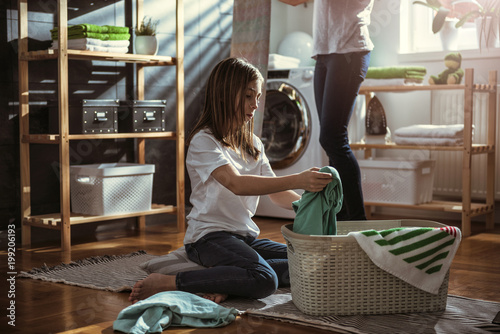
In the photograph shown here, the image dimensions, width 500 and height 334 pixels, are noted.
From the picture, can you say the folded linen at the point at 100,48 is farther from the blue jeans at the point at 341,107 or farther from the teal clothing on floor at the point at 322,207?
the teal clothing on floor at the point at 322,207

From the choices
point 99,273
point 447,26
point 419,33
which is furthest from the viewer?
point 419,33

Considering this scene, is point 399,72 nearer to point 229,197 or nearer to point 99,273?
point 229,197

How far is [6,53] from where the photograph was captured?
2.84 meters

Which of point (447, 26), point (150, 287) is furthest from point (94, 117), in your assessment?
point (447, 26)

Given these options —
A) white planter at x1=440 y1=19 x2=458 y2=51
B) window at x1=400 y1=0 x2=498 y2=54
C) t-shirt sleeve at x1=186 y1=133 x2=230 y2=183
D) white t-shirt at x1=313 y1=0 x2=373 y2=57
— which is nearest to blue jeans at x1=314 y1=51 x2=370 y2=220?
white t-shirt at x1=313 y1=0 x2=373 y2=57

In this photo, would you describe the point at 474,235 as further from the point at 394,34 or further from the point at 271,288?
the point at 271,288

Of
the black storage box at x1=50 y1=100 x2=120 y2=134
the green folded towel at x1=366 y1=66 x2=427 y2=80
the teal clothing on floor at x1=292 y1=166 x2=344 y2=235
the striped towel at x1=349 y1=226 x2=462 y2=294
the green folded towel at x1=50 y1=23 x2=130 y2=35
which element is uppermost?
the green folded towel at x1=50 y1=23 x2=130 y2=35

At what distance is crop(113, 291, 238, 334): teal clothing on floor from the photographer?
1616 mm

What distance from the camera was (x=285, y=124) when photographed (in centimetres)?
366

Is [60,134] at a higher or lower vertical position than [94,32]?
lower

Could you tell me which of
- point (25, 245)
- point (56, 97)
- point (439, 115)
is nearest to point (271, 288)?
point (25, 245)

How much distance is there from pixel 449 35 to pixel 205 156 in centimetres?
220

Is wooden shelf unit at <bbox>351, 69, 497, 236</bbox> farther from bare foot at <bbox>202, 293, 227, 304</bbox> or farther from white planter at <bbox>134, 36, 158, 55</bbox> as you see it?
bare foot at <bbox>202, 293, 227, 304</bbox>

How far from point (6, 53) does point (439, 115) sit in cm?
222
